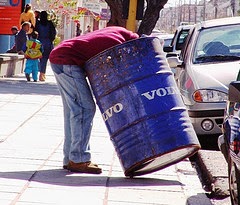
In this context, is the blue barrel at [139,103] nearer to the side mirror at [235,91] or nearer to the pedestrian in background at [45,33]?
the side mirror at [235,91]

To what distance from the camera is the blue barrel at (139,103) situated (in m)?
7.78

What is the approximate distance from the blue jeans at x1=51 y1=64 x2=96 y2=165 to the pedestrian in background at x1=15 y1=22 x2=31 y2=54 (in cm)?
1375

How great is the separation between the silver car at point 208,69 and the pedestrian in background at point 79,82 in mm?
3050

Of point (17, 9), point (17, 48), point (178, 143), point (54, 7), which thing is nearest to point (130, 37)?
point (178, 143)

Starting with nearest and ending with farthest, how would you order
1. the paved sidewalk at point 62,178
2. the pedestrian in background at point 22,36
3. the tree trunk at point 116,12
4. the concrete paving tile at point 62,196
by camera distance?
the concrete paving tile at point 62,196 < the paved sidewalk at point 62,178 < the pedestrian in background at point 22,36 < the tree trunk at point 116,12

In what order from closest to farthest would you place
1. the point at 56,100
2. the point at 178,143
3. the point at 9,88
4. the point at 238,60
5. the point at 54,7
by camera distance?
the point at 178,143 → the point at 238,60 → the point at 56,100 → the point at 9,88 → the point at 54,7

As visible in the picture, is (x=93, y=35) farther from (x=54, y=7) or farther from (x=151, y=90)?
(x=54, y=7)

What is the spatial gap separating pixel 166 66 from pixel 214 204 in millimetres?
1333

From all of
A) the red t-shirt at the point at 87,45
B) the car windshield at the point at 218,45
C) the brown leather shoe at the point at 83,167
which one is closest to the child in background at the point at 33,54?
the car windshield at the point at 218,45

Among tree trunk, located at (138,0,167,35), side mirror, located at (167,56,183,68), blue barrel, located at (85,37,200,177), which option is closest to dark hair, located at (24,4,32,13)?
tree trunk, located at (138,0,167,35)

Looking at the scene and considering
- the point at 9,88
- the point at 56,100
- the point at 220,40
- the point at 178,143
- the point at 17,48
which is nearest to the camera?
the point at 178,143

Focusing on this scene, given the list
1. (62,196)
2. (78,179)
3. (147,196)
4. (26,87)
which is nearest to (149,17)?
(26,87)

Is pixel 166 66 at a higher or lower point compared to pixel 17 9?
higher

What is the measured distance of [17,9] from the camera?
25.0 m
